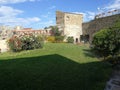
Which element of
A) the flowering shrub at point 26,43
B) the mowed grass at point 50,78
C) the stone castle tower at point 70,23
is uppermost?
the stone castle tower at point 70,23

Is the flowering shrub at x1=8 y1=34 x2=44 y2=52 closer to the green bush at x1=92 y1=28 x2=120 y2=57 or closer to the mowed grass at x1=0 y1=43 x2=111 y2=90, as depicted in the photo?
the green bush at x1=92 y1=28 x2=120 y2=57

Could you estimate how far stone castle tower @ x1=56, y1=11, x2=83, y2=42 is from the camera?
32625mm

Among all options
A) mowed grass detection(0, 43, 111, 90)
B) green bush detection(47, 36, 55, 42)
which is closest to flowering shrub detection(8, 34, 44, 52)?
green bush detection(47, 36, 55, 42)

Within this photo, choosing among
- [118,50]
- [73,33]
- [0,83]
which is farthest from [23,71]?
[73,33]

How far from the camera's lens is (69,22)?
33062 mm

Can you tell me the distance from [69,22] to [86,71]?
2210cm

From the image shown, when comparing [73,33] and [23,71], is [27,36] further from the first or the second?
[73,33]

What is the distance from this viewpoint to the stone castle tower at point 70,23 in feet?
107

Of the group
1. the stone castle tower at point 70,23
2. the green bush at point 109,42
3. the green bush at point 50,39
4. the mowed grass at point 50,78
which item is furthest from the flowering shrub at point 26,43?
the stone castle tower at point 70,23

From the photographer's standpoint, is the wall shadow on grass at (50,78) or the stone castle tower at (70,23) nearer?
the wall shadow on grass at (50,78)

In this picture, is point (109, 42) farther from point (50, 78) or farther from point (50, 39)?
point (50, 39)

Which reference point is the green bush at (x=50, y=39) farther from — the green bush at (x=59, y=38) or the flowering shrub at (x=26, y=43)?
the flowering shrub at (x=26, y=43)

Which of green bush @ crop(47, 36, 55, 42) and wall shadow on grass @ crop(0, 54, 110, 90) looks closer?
wall shadow on grass @ crop(0, 54, 110, 90)

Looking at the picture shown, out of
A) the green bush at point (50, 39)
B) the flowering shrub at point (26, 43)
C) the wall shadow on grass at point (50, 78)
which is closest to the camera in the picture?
the wall shadow on grass at point (50, 78)
